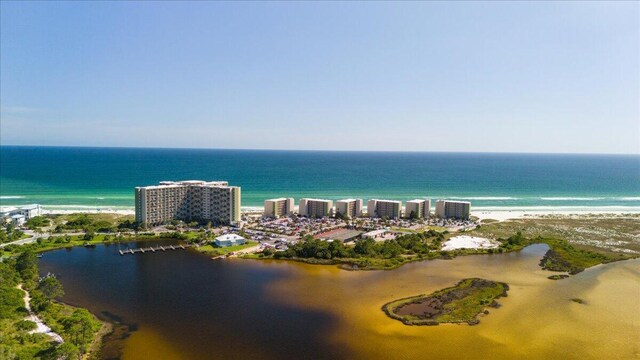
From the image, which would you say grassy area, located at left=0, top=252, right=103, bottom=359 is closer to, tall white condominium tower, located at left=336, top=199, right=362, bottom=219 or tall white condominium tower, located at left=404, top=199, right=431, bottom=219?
tall white condominium tower, located at left=336, top=199, right=362, bottom=219

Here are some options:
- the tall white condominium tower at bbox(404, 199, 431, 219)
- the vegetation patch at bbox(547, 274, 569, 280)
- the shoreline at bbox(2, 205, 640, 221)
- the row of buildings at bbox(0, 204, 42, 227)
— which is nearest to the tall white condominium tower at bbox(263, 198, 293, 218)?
the shoreline at bbox(2, 205, 640, 221)

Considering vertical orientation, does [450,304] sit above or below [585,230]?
below

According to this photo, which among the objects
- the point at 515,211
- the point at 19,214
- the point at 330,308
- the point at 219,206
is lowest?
the point at 330,308

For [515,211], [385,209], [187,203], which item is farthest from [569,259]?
[187,203]

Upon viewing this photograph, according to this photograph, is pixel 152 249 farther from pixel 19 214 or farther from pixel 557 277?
pixel 557 277

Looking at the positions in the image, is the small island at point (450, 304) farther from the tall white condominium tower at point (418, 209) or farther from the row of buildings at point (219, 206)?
the row of buildings at point (219, 206)

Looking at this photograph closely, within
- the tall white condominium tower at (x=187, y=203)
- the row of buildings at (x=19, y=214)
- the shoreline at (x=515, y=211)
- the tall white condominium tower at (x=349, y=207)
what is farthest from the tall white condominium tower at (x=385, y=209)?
the row of buildings at (x=19, y=214)

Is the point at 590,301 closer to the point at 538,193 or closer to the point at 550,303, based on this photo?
the point at 550,303
